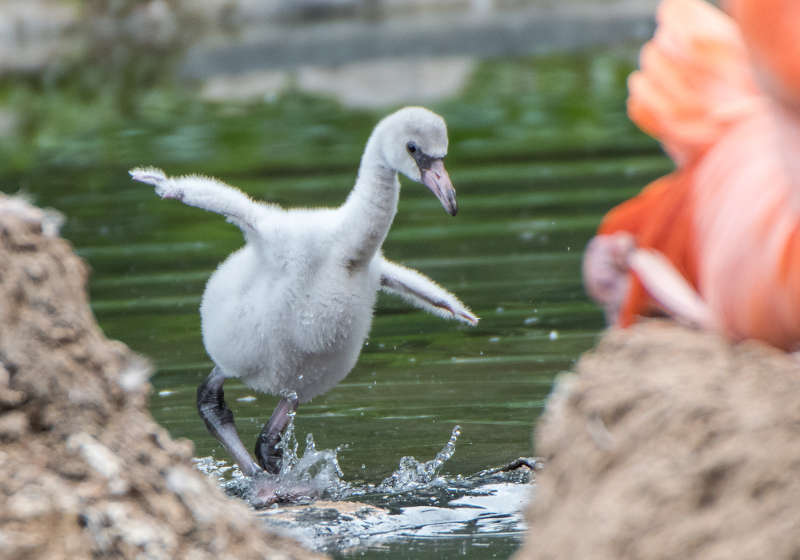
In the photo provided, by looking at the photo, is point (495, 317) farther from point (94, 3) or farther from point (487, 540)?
point (94, 3)

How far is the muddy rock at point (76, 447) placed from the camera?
2.05 meters

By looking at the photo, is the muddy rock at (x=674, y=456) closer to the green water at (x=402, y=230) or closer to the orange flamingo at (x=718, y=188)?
the orange flamingo at (x=718, y=188)

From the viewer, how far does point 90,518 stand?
2072 millimetres

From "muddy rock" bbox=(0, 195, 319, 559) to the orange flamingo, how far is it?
27.7 inches

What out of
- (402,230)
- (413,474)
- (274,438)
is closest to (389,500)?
(413,474)

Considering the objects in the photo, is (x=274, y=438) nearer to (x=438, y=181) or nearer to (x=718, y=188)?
(x=438, y=181)

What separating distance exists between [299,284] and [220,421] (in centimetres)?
47

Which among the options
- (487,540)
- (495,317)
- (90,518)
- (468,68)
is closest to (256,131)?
(468,68)

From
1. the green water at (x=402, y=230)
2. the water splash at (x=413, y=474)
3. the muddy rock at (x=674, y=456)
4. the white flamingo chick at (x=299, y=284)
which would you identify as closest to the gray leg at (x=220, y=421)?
the white flamingo chick at (x=299, y=284)

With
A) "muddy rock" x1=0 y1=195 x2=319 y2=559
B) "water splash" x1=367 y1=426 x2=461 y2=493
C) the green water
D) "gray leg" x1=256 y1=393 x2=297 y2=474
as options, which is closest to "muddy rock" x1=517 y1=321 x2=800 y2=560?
"muddy rock" x1=0 y1=195 x2=319 y2=559

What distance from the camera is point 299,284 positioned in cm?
438

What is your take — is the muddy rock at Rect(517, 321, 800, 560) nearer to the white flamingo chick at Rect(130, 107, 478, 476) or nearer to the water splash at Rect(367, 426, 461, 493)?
the water splash at Rect(367, 426, 461, 493)

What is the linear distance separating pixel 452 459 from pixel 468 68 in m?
11.2

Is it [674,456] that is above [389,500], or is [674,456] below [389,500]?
above
